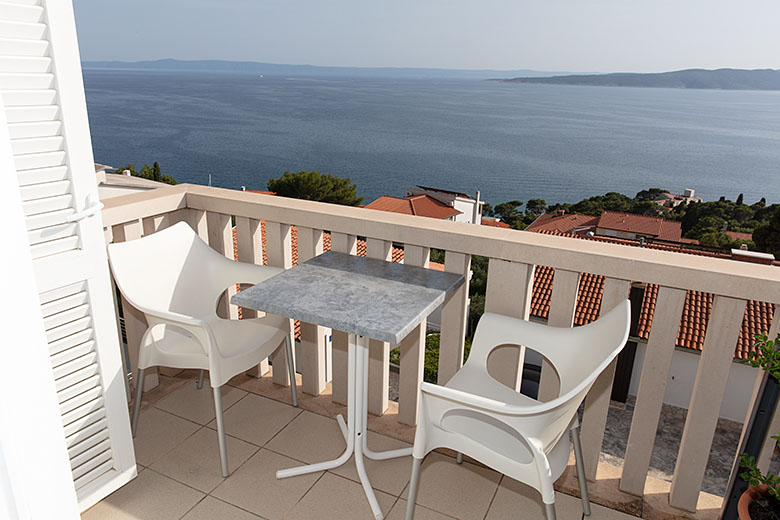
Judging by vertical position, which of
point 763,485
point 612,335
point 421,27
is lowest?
point 763,485

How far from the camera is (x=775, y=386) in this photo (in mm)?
1634

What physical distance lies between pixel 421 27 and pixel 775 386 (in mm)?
75909

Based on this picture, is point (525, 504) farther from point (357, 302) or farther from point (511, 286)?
point (357, 302)

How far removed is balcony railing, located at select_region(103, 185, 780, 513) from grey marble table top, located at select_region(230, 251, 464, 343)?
13 centimetres

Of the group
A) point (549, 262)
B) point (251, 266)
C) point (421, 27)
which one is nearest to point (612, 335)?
point (549, 262)

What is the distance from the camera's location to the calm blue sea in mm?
56625

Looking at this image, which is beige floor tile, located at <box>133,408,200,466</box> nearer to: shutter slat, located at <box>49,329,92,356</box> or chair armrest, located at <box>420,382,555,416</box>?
shutter slat, located at <box>49,329,92,356</box>

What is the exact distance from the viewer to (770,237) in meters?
26.7

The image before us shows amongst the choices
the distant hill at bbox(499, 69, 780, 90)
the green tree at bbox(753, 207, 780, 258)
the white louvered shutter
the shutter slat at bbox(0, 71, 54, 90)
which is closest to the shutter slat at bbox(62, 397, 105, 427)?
the white louvered shutter

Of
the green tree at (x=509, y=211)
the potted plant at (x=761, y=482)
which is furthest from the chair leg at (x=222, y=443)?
the green tree at (x=509, y=211)

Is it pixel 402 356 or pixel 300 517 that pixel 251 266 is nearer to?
pixel 402 356

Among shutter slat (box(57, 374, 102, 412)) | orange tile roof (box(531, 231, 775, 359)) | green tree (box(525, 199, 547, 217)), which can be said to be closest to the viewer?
shutter slat (box(57, 374, 102, 412))

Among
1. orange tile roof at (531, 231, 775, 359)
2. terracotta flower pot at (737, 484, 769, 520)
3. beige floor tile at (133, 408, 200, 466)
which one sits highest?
terracotta flower pot at (737, 484, 769, 520)

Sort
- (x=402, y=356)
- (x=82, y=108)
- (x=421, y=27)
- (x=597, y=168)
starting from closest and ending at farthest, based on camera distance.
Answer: (x=82, y=108) < (x=402, y=356) < (x=597, y=168) < (x=421, y=27)
